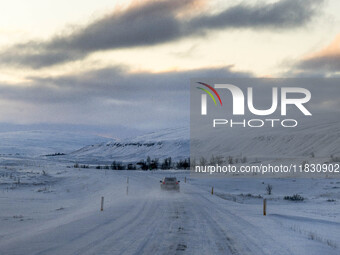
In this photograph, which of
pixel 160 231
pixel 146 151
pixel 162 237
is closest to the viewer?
pixel 162 237

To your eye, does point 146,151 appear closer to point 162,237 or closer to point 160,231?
point 160,231

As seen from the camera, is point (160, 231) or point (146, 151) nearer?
point (160, 231)

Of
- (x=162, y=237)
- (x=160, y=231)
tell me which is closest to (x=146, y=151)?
(x=160, y=231)

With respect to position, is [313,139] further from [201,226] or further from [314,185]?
[201,226]

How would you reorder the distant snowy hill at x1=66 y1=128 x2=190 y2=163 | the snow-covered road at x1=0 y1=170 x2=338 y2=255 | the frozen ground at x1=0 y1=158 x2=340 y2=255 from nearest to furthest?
the snow-covered road at x1=0 y1=170 x2=338 y2=255
the frozen ground at x1=0 y1=158 x2=340 y2=255
the distant snowy hill at x1=66 y1=128 x2=190 y2=163

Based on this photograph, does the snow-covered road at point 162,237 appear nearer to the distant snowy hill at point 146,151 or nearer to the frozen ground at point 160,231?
the frozen ground at point 160,231

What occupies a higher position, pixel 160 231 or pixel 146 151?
pixel 146 151

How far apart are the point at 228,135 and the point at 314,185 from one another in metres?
117

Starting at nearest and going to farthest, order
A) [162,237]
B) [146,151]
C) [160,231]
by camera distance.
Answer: [162,237] < [160,231] < [146,151]

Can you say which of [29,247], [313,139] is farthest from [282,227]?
[313,139]

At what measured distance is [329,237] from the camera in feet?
47.7

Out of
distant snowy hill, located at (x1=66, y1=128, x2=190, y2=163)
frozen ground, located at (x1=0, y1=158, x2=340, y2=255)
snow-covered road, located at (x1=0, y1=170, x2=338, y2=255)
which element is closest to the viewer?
snow-covered road, located at (x1=0, y1=170, x2=338, y2=255)

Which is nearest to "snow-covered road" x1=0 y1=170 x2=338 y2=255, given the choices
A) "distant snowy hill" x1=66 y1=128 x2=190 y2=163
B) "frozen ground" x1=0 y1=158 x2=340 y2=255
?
"frozen ground" x1=0 y1=158 x2=340 y2=255

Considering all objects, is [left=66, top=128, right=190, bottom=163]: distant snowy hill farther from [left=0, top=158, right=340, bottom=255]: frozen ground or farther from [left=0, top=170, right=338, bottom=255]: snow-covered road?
[left=0, top=170, right=338, bottom=255]: snow-covered road
